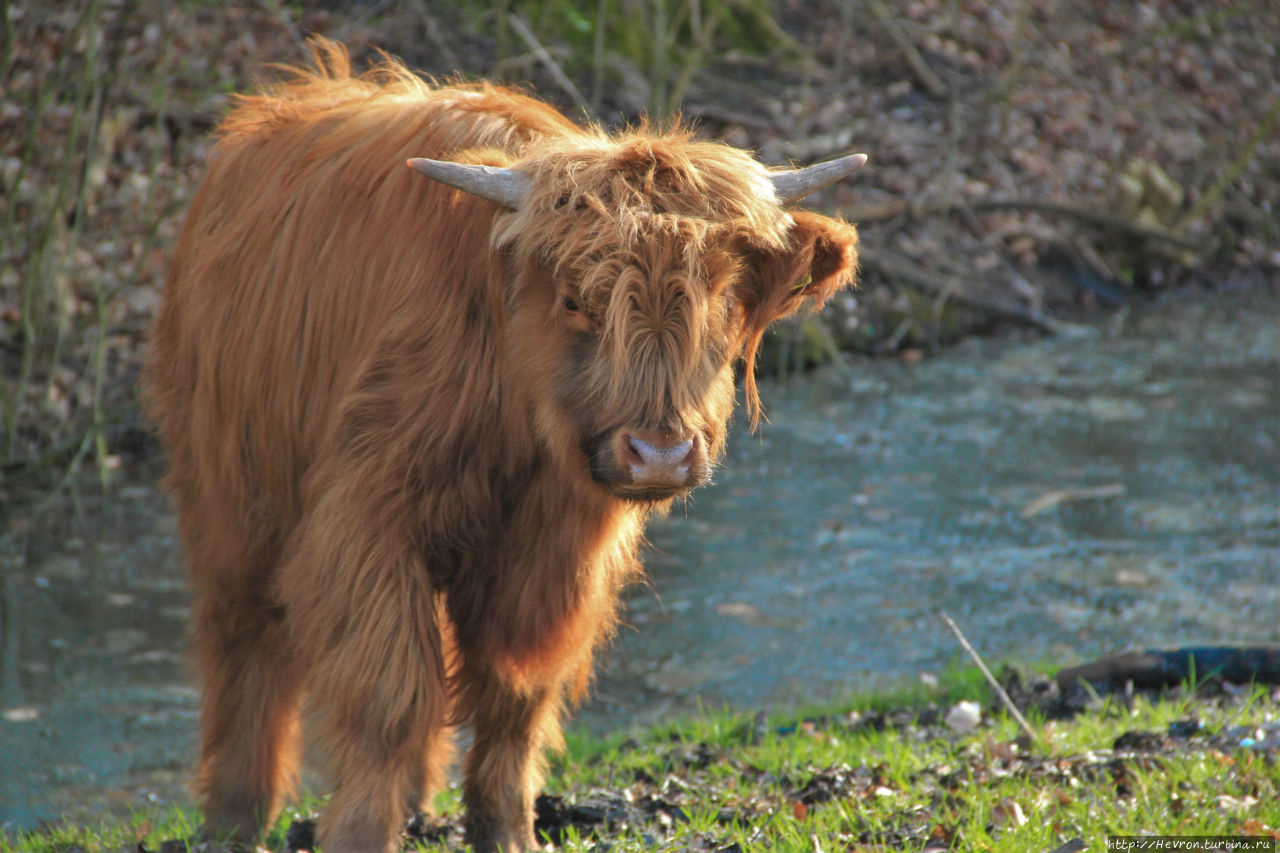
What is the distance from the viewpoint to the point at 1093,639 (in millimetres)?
5492

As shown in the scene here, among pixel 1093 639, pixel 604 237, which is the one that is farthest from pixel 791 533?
pixel 604 237

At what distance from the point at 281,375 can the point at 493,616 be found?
2.78 ft

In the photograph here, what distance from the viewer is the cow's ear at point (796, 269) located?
3225 mm

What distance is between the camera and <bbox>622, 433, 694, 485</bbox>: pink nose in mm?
2840

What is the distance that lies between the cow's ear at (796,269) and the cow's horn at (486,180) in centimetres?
55

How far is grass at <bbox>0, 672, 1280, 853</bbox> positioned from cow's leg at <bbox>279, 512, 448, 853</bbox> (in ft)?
1.92

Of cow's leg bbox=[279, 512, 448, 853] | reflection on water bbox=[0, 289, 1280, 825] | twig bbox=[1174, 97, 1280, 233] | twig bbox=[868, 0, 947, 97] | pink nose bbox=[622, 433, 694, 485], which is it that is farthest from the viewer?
twig bbox=[868, 0, 947, 97]

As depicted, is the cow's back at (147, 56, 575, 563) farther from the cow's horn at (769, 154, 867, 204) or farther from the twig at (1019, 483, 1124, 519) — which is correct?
the twig at (1019, 483, 1124, 519)

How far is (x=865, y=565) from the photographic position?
649cm

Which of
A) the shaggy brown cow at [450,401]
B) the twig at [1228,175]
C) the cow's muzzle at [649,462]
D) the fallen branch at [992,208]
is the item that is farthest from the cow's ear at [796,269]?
the twig at [1228,175]

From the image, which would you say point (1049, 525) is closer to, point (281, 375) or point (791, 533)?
point (791, 533)

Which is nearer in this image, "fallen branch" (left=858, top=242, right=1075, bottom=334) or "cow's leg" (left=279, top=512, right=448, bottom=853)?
"cow's leg" (left=279, top=512, right=448, bottom=853)

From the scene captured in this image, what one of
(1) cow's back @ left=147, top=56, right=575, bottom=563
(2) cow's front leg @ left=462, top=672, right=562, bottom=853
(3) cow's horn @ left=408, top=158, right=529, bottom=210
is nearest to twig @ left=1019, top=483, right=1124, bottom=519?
(2) cow's front leg @ left=462, top=672, right=562, bottom=853

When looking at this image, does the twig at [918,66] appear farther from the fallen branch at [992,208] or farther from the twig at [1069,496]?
the twig at [1069,496]
